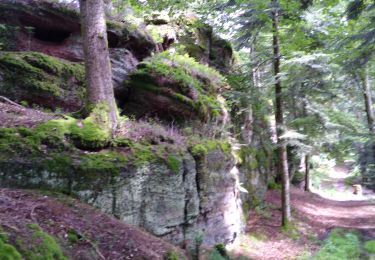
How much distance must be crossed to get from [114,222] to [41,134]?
6.89 feet

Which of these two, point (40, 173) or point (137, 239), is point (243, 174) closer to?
point (137, 239)

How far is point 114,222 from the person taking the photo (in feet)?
21.3

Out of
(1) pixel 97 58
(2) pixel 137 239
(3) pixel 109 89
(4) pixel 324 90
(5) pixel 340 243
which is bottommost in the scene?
(5) pixel 340 243

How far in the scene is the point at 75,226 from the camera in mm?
5637

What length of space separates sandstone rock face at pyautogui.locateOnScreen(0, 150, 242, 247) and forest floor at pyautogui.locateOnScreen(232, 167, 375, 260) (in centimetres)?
110

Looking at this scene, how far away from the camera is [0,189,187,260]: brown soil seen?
502 cm

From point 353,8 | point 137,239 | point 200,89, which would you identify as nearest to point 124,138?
point 137,239

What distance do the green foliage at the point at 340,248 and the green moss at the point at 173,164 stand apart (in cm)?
498

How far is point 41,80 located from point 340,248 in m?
9.85

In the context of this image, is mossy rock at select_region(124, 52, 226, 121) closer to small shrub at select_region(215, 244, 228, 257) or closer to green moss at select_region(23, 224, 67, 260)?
small shrub at select_region(215, 244, 228, 257)

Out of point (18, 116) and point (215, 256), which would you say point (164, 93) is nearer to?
point (18, 116)

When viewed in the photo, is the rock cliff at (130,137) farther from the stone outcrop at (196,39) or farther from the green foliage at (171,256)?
the green foliage at (171,256)

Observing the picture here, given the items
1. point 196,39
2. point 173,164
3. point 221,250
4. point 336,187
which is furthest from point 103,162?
point 336,187

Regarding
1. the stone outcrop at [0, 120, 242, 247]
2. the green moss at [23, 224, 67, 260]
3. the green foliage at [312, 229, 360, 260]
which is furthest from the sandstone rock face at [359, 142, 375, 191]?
the green moss at [23, 224, 67, 260]
